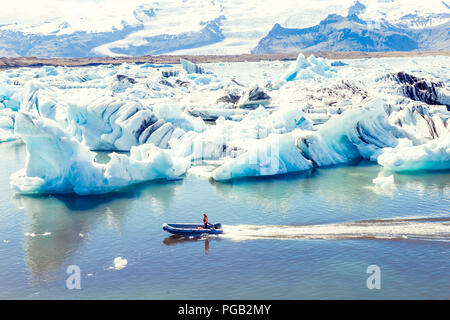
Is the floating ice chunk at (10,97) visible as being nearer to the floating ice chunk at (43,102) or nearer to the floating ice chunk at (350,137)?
the floating ice chunk at (43,102)

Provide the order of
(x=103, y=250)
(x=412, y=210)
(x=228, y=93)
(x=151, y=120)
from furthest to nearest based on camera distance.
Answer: (x=228, y=93) < (x=151, y=120) < (x=412, y=210) < (x=103, y=250)

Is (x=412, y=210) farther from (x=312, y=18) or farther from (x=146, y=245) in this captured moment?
(x=312, y=18)

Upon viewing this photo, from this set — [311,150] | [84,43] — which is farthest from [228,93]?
[84,43]

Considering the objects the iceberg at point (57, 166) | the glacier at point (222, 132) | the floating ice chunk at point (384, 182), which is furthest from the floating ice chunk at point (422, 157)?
the iceberg at point (57, 166)

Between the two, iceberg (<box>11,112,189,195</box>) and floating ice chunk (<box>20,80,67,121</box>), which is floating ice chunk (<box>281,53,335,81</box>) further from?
iceberg (<box>11,112,189,195</box>)

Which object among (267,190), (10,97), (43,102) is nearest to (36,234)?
(267,190)

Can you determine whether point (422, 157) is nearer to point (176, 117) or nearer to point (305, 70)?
point (176, 117)

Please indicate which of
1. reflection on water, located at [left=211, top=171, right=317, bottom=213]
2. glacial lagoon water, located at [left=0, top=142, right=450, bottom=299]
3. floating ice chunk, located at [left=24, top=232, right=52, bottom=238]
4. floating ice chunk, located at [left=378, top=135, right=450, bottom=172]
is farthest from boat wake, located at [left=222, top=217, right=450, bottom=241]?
floating ice chunk, located at [left=378, top=135, right=450, bottom=172]
